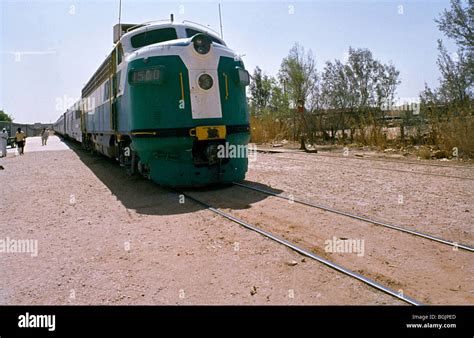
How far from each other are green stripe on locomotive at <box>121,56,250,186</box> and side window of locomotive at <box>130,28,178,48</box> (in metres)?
1.16

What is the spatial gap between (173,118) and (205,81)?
0.95 m

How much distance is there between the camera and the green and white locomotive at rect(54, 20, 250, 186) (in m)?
7.14

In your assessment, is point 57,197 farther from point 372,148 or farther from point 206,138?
point 372,148


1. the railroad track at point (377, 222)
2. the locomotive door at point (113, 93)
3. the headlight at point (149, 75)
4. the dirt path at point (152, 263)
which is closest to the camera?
the dirt path at point (152, 263)

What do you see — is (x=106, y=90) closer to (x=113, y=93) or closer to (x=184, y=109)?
(x=113, y=93)

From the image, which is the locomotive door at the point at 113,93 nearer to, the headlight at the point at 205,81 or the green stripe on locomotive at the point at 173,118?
the green stripe on locomotive at the point at 173,118

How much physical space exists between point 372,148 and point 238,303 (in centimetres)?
1505

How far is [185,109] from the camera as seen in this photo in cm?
718

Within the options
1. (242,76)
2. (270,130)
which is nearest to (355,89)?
(270,130)

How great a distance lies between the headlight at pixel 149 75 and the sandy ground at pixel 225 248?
2188 millimetres

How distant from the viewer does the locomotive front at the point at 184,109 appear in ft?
23.4

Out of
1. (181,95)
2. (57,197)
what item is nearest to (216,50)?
(181,95)

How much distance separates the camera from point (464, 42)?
15.1 meters
